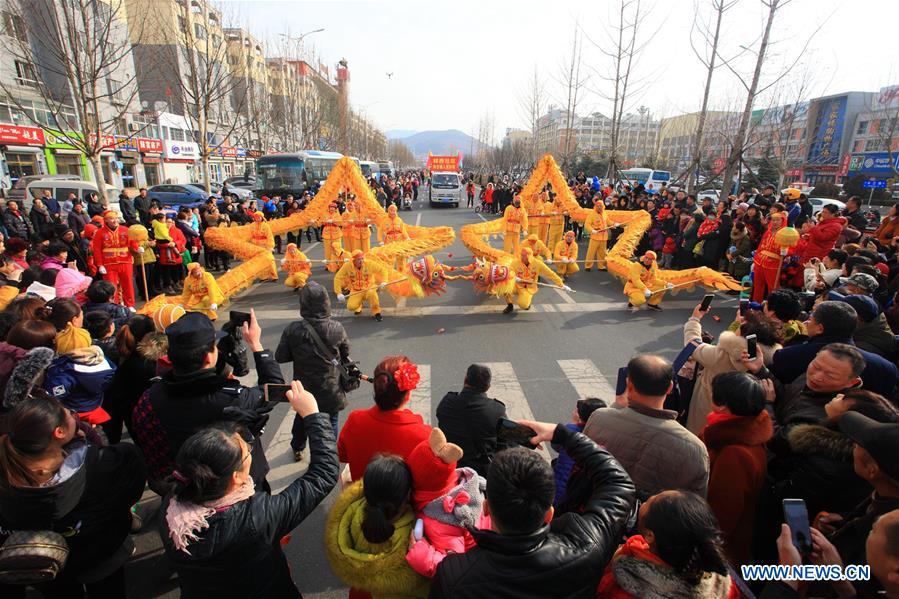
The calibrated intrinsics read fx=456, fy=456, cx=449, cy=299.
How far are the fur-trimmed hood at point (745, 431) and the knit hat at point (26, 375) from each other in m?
3.84

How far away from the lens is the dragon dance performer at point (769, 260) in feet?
23.4

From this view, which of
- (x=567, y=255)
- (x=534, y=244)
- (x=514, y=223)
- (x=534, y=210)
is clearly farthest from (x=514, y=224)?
(x=534, y=244)

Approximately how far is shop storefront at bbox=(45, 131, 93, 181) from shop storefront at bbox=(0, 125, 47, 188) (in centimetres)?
37

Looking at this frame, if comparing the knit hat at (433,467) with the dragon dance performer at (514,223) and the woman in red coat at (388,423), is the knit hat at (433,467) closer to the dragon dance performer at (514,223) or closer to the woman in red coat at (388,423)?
the woman in red coat at (388,423)

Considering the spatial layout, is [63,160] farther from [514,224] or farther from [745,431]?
[745,431]

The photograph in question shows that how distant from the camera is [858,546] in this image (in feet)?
5.54

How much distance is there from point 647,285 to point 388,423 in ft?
22.5

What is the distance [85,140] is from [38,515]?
42.0 ft

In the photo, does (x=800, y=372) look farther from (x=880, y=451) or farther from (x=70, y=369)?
(x=70, y=369)

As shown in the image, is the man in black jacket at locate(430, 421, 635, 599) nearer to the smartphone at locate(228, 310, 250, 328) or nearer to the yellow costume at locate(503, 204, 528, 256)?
the smartphone at locate(228, 310, 250, 328)

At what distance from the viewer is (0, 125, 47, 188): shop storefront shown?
19.9 meters

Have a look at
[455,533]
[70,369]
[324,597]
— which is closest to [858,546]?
[455,533]

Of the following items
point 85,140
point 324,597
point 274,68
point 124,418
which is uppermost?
point 274,68

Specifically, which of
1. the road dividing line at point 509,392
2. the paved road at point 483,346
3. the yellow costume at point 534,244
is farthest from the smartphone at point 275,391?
the yellow costume at point 534,244
